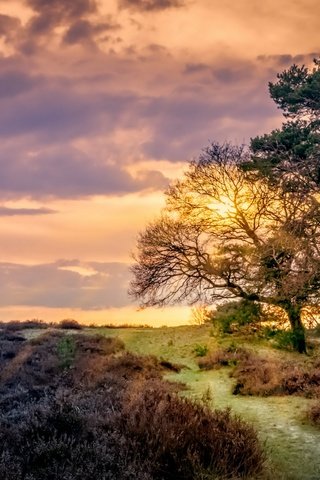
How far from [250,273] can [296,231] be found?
26.7 ft

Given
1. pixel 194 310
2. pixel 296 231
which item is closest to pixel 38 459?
pixel 296 231

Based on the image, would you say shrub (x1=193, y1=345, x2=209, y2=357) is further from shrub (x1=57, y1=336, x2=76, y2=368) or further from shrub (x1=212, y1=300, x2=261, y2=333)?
shrub (x1=57, y1=336, x2=76, y2=368)

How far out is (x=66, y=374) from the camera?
18.8 meters

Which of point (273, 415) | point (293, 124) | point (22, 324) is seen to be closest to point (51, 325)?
point (22, 324)

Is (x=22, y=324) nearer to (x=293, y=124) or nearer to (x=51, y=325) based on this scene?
(x=51, y=325)

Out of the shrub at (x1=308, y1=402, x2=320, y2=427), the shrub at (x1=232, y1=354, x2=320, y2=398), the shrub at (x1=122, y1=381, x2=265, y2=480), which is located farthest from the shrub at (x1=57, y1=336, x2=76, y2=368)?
the shrub at (x1=122, y1=381, x2=265, y2=480)

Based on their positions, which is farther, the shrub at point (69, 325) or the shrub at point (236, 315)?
the shrub at point (69, 325)

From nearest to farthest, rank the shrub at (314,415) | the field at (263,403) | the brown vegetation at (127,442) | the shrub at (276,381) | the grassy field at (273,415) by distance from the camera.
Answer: the brown vegetation at (127,442), the grassy field at (273,415), the field at (263,403), the shrub at (314,415), the shrub at (276,381)

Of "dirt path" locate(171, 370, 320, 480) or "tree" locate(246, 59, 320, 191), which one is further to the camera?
"tree" locate(246, 59, 320, 191)

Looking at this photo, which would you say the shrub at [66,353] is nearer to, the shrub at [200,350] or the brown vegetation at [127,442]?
the shrub at [200,350]

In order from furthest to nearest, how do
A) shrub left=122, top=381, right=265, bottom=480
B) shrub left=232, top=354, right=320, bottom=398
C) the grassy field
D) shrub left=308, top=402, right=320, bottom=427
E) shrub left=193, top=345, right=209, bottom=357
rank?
shrub left=193, top=345, right=209, bottom=357 → shrub left=232, top=354, right=320, bottom=398 → shrub left=308, top=402, right=320, bottom=427 → the grassy field → shrub left=122, top=381, right=265, bottom=480

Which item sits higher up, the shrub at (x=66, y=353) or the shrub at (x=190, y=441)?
the shrub at (x=66, y=353)

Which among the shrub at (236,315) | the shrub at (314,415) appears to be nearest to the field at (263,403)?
the shrub at (314,415)

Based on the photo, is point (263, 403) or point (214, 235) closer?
point (263, 403)
